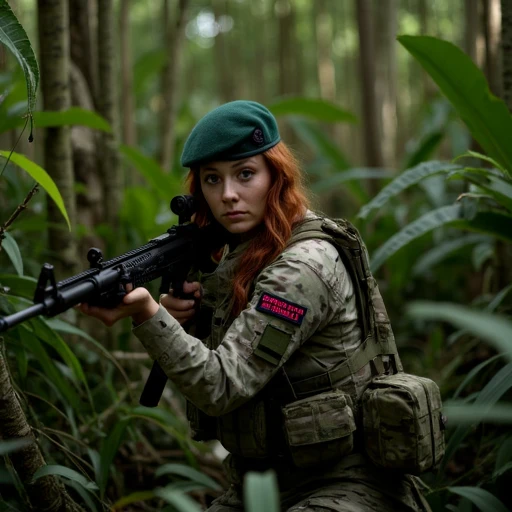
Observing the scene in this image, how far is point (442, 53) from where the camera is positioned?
8.46 feet

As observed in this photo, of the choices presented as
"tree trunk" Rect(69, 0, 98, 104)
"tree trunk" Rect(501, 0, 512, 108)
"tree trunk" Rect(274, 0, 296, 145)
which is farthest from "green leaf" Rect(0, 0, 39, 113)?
"tree trunk" Rect(274, 0, 296, 145)

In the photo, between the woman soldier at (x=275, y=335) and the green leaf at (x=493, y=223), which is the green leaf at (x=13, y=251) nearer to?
the woman soldier at (x=275, y=335)

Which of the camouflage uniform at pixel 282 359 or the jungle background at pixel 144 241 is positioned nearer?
the camouflage uniform at pixel 282 359

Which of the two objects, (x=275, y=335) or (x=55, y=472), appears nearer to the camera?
(x=275, y=335)

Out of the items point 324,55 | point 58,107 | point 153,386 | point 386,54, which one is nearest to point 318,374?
point 153,386

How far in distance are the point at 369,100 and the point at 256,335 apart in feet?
13.4

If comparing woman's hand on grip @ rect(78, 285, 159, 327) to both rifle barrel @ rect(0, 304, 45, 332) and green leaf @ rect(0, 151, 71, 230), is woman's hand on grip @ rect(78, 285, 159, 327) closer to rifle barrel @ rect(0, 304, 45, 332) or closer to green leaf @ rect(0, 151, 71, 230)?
rifle barrel @ rect(0, 304, 45, 332)

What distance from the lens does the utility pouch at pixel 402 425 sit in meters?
1.81

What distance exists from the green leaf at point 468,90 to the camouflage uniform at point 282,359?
0.97 meters

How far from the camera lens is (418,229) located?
9.05ft

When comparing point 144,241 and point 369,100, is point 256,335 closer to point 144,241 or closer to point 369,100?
point 144,241

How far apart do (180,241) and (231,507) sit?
80 centimetres

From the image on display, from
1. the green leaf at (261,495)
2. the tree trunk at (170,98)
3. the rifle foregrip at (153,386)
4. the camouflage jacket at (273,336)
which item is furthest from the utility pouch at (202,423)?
the tree trunk at (170,98)

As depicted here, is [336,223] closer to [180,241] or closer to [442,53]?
[180,241]
